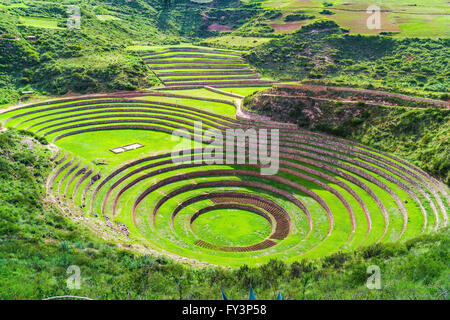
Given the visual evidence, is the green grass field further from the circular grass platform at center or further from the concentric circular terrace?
the circular grass platform at center

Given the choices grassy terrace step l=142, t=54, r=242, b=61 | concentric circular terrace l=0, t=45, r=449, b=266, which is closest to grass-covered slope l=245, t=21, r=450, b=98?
grassy terrace step l=142, t=54, r=242, b=61

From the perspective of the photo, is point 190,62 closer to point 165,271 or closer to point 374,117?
point 374,117

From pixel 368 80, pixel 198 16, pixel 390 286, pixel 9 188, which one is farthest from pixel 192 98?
pixel 198 16

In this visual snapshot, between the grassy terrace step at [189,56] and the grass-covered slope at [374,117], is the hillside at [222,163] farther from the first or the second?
the grassy terrace step at [189,56]

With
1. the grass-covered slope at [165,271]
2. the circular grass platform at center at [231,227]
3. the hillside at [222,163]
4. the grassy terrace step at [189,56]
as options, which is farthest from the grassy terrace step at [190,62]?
the grass-covered slope at [165,271]

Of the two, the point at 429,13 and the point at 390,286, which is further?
the point at 429,13
